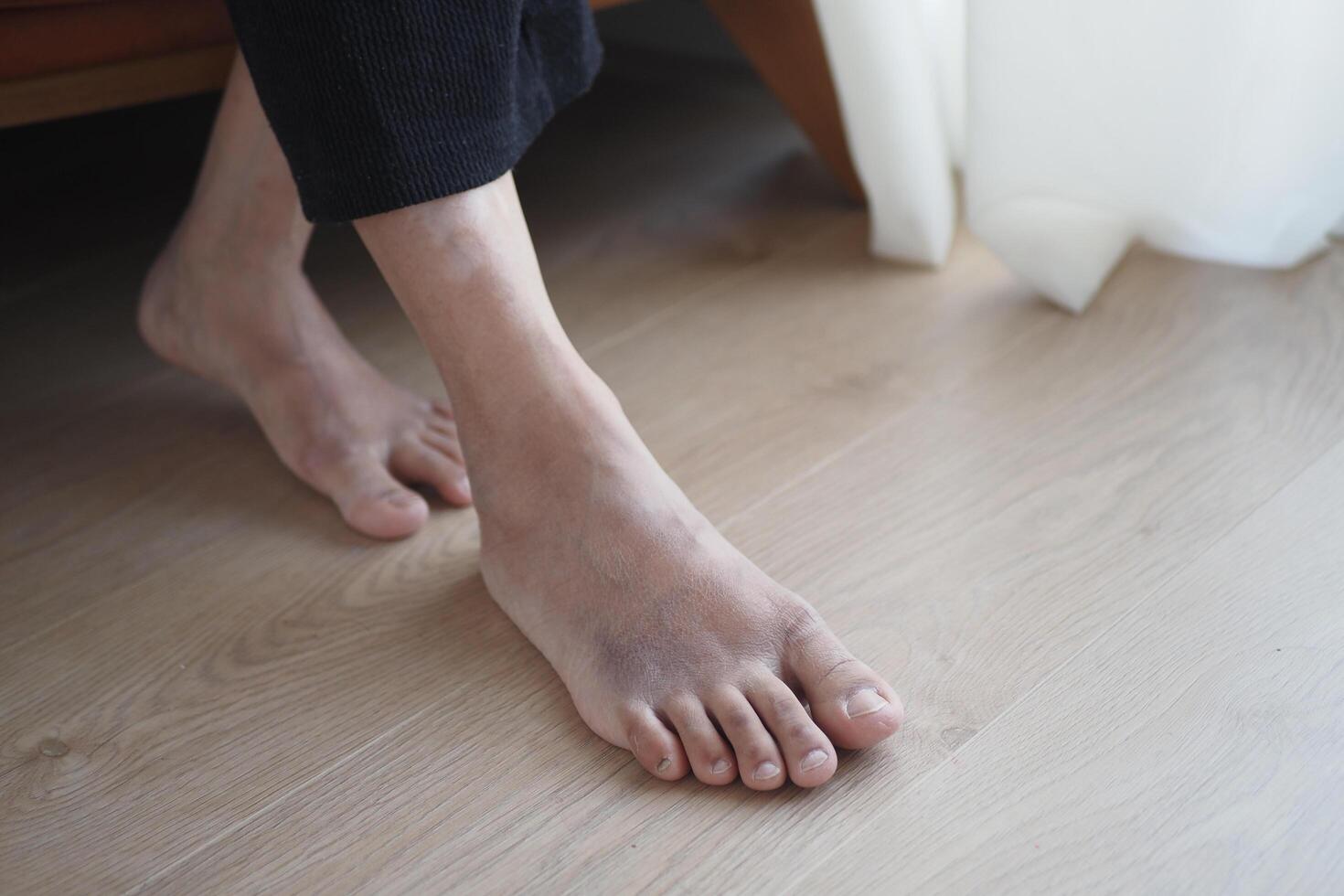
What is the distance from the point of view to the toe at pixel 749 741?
557 millimetres

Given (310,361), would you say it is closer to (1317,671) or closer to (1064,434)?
(1064,434)

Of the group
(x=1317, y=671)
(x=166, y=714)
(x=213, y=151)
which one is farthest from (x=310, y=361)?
(x=1317, y=671)

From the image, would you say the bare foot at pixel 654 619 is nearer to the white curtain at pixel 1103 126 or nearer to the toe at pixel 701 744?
the toe at pixel 701 744

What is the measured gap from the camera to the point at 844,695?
57cm

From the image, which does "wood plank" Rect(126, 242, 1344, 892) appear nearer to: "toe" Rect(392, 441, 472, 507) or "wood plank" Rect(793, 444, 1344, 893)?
"wood plank" Rect(793, 444, 1344, 893)

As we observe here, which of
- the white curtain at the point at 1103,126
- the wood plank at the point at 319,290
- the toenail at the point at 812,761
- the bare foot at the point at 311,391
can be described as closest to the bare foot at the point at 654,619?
the toenail at the point at 812,761

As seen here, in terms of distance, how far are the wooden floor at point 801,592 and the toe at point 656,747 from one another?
0.01 m

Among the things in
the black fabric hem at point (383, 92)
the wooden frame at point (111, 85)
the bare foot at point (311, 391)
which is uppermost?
the black fabric hem at point (383, 92)

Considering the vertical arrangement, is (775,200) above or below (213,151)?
below

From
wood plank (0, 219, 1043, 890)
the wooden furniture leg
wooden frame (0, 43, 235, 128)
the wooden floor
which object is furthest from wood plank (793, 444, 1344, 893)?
wooden frame (0, 43, 235, 128)

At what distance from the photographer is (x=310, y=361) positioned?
860 mm

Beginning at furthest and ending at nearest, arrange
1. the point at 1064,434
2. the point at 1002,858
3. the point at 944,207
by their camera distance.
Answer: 1. the point at 944,207
2. the point at 1064,434
3. the point at 1002,858

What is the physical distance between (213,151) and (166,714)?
44 centimetres

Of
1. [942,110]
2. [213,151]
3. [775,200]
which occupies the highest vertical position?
[213,151]
